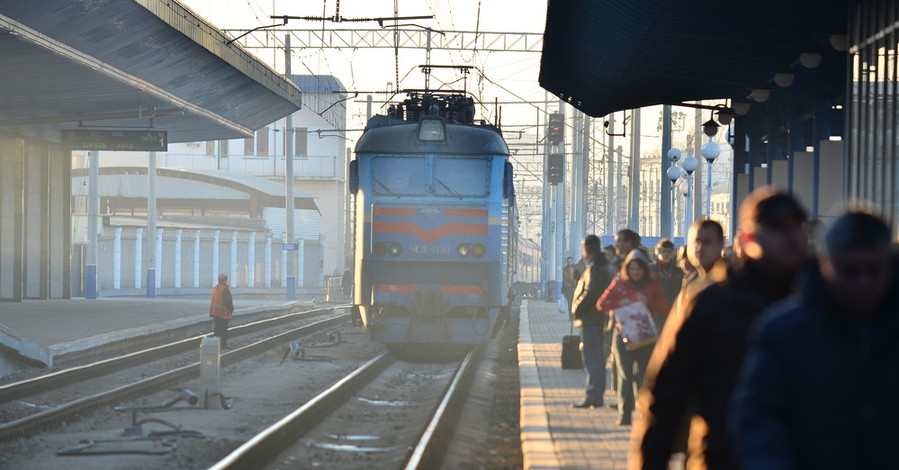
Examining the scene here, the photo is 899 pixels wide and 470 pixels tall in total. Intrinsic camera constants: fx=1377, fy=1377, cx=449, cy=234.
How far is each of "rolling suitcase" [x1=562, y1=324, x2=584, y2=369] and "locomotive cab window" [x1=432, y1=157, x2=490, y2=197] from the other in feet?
9.07

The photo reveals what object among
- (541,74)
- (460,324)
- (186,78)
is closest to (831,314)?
(541,74)

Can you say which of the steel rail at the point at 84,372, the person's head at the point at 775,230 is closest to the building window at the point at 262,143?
the steel rail at the point at 84,372

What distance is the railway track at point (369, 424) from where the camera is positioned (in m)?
12.0

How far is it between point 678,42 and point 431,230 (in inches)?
285

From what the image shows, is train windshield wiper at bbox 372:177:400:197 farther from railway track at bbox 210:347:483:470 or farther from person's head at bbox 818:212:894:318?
person's head at bbox 818:212:894:318

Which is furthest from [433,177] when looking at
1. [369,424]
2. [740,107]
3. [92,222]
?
[92,222]

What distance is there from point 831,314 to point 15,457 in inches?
402

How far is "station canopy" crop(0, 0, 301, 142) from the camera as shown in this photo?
23672mm

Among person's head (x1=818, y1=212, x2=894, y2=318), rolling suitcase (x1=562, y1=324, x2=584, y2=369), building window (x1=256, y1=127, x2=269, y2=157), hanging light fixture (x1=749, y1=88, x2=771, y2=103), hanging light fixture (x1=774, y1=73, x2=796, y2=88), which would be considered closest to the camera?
person's head (x1=818, y1=212, x2=894, y2=318)

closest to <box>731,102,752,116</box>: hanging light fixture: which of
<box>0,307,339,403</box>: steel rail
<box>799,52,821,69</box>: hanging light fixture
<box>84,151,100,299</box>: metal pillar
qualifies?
<box>799,52,821,69</box>: hanging light fixture

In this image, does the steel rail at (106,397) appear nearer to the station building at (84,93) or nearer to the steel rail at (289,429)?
the steel rail at (289,429)

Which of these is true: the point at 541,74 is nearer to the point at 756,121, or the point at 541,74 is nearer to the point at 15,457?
the point at 756,121

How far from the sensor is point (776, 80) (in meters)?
16.1

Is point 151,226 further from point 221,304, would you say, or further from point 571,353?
point 571,353
